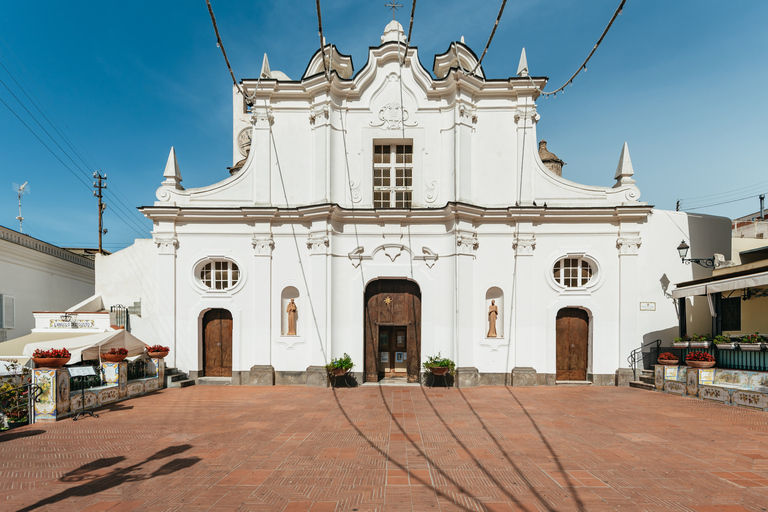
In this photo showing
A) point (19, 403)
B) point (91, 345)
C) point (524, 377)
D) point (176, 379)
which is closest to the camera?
point (19, 403)

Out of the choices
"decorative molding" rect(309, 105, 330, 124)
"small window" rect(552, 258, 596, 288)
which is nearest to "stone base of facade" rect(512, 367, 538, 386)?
"small window" rect(552, 258, 596, 288)

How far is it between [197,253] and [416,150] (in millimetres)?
9072

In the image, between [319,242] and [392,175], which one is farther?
[392,175]

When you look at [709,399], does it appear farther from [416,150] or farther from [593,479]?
[416,150]

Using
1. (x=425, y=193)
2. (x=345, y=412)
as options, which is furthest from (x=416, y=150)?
(x=345, y=412)

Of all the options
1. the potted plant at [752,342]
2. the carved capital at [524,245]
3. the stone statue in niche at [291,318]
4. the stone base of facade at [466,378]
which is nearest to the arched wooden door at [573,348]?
the carved capital at [524,245]

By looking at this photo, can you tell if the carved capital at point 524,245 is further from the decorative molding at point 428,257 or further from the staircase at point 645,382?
the staircase at point 645,382

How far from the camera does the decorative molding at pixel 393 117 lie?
14.4 meters

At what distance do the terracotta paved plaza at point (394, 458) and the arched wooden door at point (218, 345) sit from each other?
3.82 metres

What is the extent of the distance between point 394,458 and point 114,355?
31.5 ft

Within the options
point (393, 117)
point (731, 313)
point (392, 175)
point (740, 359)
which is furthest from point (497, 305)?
point (731, 313)

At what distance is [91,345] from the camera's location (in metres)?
11.7

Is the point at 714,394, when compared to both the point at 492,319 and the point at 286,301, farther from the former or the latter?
the point at 286,301

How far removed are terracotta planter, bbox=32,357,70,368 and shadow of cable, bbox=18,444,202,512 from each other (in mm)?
4107
